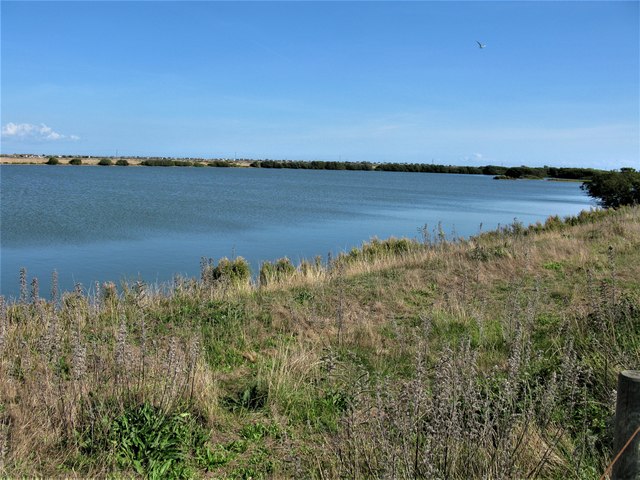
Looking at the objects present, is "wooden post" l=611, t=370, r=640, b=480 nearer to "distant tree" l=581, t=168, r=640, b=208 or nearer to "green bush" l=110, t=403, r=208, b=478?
"green bush" l=110, t=403, r=208, b=478

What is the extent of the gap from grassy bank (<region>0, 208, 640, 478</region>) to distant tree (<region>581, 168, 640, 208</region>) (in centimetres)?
2338

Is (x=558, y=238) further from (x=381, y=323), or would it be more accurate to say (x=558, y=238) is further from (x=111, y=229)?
(x=111, y=229)

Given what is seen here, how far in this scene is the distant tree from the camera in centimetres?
3075

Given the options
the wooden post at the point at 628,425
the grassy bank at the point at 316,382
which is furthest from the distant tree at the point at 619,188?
the wooden post at the point at 628,425

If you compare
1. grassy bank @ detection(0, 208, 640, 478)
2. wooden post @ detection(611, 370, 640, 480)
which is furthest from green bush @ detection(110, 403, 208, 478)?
wooden post @ detection(611, 370, 640, 480)

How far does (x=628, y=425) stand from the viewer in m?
2.57

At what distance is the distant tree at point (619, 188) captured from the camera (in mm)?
30750

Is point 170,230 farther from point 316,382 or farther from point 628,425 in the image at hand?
point 628,425

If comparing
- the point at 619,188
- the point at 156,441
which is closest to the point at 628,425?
the point at 156,441

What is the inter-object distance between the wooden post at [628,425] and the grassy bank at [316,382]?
585 millimetres

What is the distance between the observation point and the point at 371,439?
3.85 m

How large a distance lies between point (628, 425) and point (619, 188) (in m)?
32.9

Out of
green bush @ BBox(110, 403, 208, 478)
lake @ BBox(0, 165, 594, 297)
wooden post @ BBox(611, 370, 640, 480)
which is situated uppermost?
wooden post @ BBox(611, 370, 640, 480)

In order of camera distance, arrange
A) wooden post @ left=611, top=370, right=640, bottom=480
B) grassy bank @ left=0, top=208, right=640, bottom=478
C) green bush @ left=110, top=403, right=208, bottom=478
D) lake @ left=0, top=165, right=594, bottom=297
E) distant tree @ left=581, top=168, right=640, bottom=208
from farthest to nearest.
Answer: distant tree @ left=581, top=168, right=640, bottom=208 → lake @ left=0, top=165, right=594, bottom=297 → green bush @ left=110, top=403, right=208, bottom=478 → grassy bank @ left=0, top=208, right=640, bottom=478 → wooden post @ left=611, top=370, right=640, bottom=480
